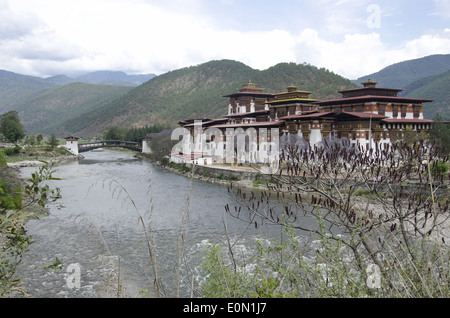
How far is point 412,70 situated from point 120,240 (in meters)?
182

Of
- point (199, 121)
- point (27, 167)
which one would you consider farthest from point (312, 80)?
point (27, 167)

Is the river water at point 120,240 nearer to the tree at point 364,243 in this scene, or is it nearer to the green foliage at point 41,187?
the green foliage at point 41,187

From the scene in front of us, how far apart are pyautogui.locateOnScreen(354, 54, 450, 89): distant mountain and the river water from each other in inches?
5902

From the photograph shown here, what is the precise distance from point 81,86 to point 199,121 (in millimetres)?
157422

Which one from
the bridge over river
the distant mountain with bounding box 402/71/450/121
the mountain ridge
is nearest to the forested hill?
the mountain ridge

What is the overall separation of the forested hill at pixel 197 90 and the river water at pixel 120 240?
47686 mm

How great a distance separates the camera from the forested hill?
71.6 metres

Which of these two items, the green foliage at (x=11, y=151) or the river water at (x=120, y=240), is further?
the green foliage at (x=11, y=151)

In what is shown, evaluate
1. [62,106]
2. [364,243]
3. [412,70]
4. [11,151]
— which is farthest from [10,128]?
[412,70]

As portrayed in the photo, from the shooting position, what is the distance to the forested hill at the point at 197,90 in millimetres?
71625

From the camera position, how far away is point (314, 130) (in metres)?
30.6

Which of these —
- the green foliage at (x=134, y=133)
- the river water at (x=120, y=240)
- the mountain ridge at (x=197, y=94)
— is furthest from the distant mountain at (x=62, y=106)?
the river water at (x=120, y=240)

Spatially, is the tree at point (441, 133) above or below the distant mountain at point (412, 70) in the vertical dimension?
below

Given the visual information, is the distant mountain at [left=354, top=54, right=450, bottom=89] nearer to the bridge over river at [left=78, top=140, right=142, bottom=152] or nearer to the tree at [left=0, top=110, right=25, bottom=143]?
the bridge over river at [left=78, top=140, right=142, bottom=152]
